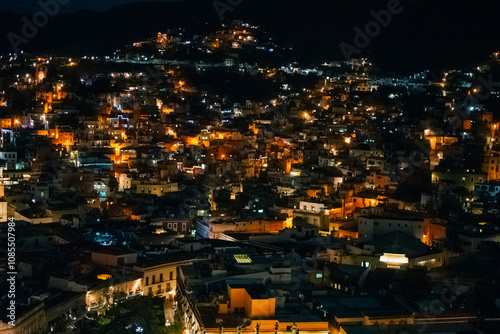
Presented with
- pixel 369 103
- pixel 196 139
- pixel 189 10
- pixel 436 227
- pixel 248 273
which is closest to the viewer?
pixel 248 273

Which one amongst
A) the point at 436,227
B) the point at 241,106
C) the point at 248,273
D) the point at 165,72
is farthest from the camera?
the point at 165,72

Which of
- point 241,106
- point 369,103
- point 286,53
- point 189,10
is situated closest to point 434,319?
point 369,103

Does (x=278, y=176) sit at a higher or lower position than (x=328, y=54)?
lower

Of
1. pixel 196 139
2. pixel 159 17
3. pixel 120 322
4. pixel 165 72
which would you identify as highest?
pixel 159 17

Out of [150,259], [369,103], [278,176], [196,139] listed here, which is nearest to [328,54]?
[369,103]

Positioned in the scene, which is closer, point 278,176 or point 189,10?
point 278,176

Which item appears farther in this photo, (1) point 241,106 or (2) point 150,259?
(1) point 241,106

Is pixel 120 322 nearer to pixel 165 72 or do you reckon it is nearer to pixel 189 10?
pixel 165 72

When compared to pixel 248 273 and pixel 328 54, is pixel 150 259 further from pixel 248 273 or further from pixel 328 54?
pixel 328 54

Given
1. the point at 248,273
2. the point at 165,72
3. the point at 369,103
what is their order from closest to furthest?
the point at 248,273 → the point at 369,103 → the point at 165,72
